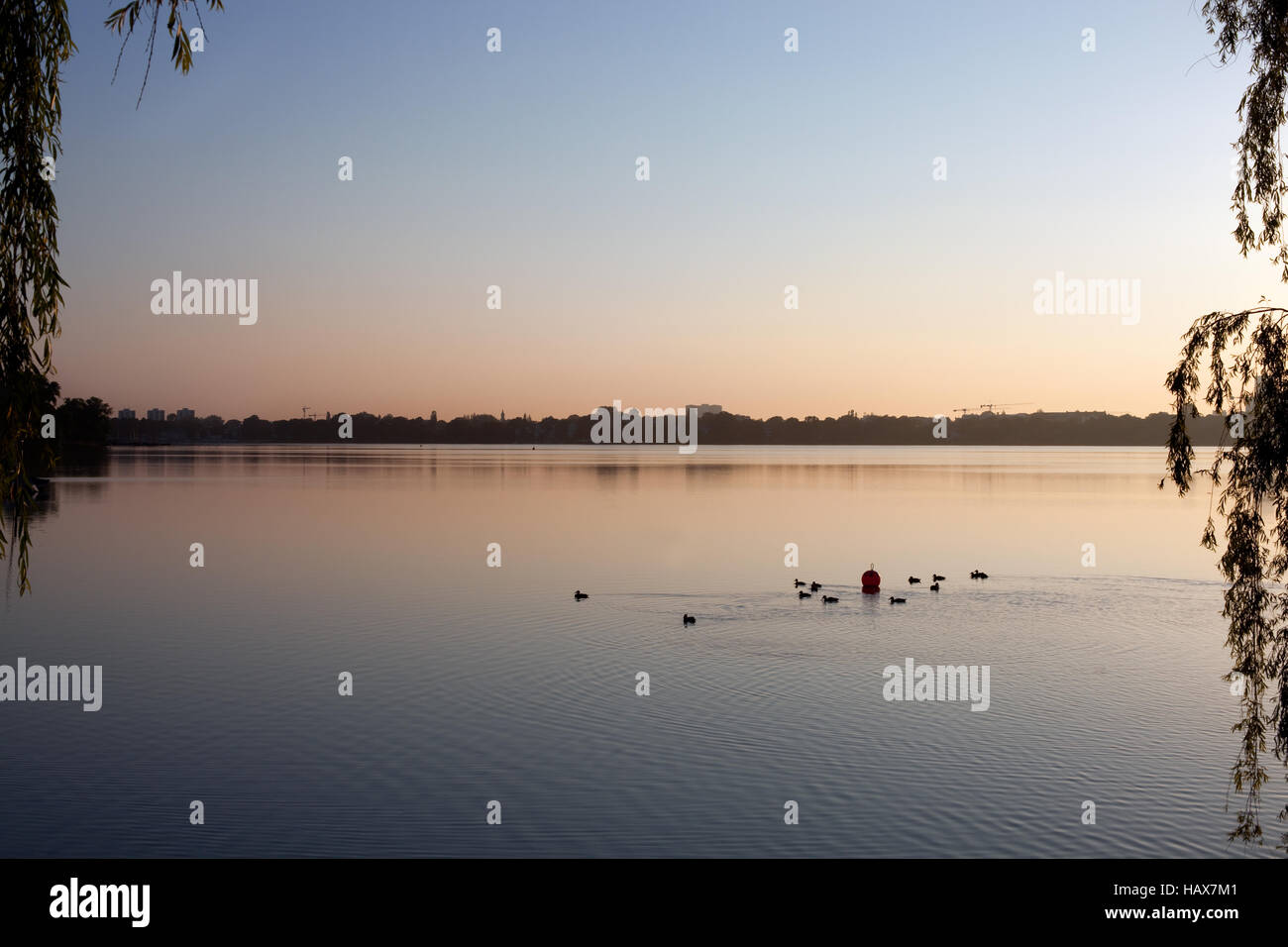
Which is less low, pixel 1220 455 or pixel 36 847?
pixel 1220 455

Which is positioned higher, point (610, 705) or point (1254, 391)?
point (1254, 391)

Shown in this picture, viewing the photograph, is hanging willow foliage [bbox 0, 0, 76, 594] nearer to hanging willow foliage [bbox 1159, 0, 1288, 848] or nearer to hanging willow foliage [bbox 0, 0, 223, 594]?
hanging willow foliage [bbox 0, 0, 223, 594]

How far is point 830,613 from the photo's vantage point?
3297 centimetres

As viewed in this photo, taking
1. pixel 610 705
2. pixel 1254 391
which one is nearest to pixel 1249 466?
pixel 1254 391

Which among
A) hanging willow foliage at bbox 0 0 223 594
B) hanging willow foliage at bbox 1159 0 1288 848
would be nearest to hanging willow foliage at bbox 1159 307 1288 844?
hanging willow foliage at bbox 1159 0 1288 848

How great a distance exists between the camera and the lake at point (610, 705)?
48.2 ft

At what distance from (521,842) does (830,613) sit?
20.4 metres

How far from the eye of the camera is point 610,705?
2123 centimetres

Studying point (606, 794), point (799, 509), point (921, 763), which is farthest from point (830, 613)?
point (799, 509)

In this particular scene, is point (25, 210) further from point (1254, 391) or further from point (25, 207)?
point (1254, 391)

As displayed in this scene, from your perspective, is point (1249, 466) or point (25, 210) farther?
point (1249, 466)
